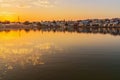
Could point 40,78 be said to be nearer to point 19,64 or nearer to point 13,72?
point 13,72

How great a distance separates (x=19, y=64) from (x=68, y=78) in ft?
23.9

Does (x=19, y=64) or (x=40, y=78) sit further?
(x=19, y=64)

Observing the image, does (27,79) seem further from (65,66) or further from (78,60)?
(78,60)

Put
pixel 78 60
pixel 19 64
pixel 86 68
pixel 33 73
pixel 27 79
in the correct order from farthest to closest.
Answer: pixel 78 60 < pixel 19 64 < pixel 86 68 < pixel 33 73 < pixel 27 79

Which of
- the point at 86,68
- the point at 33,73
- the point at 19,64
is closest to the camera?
the point at 33,73

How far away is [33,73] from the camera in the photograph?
21.8 m

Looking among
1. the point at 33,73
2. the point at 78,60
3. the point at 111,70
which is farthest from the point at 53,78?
the point at 78,60

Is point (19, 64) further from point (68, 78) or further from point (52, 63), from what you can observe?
point (68, 78)

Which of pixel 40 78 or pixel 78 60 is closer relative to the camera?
pixel 40 78

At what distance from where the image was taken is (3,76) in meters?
20.5

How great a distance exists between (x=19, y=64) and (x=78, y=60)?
21.7 feet

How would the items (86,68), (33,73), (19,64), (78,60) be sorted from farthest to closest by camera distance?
(78,60) → (19,64) → (86,68) → (33,73)

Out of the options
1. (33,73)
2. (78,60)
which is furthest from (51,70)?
(78,60)

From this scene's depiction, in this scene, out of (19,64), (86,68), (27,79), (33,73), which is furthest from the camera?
(19,64)
